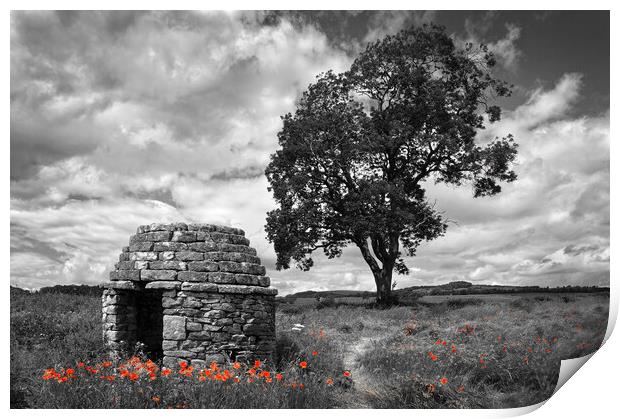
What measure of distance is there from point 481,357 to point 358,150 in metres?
8.04

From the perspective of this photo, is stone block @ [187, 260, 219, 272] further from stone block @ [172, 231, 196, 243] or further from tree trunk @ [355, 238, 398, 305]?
tree trunk @ [355, 238, 398, 305]

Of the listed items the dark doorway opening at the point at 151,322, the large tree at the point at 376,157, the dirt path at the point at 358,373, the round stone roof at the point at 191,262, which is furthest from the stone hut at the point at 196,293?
the large tree at the point at 376,157

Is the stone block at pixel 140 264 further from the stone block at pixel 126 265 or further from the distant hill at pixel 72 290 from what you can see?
the distant hill at pixel 72 290

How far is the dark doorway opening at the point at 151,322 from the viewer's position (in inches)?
313

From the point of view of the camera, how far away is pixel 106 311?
7.34m

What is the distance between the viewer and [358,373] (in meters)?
7.98

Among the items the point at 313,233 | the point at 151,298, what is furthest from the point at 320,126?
the point at 151,298

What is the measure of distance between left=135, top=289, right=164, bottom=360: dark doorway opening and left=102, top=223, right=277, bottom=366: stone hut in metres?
0.30

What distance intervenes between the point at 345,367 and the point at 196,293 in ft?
9.95

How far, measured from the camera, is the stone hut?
6.64 metres

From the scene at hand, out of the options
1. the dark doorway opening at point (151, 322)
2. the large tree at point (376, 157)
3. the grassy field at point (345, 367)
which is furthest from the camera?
the large tree at point (376, 157)

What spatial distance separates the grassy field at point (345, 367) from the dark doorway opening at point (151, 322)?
2.22 ft

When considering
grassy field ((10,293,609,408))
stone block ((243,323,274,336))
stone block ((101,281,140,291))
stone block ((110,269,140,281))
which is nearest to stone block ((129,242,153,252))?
stone block ((110,269,140,281))

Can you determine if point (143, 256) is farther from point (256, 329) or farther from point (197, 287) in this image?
point (256, 329)
